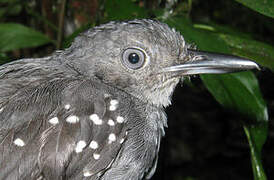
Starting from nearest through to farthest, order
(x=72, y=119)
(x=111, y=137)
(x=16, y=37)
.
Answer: (x=72, y=119) → (x=111, y=137) → (x=16, y=37)

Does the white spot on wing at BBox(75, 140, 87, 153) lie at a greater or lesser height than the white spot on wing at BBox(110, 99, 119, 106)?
lesser

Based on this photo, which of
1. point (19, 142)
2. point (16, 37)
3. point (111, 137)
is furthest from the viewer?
point (16, 37)

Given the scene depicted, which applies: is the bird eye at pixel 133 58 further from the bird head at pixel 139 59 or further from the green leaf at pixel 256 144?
the green leaf at pixel 256 144

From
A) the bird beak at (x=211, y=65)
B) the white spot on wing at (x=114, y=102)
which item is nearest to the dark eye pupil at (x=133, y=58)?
the bird beak at (x=211, y=65)

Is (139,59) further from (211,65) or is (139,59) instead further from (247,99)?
(247,99)

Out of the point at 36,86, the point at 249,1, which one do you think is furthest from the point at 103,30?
the point at 249,1

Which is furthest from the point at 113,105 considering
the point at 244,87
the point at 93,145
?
the point at 244,87

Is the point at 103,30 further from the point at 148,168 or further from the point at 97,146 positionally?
the point at 148,168

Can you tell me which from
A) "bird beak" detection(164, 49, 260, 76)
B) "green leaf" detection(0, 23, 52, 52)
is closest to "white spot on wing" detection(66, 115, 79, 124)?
"bird beak" detection(164, 49, 260, 76)

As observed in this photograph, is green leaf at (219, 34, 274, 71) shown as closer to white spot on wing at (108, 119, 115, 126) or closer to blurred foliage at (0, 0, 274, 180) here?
blurred foliage at (0, 0, 274, 180)
